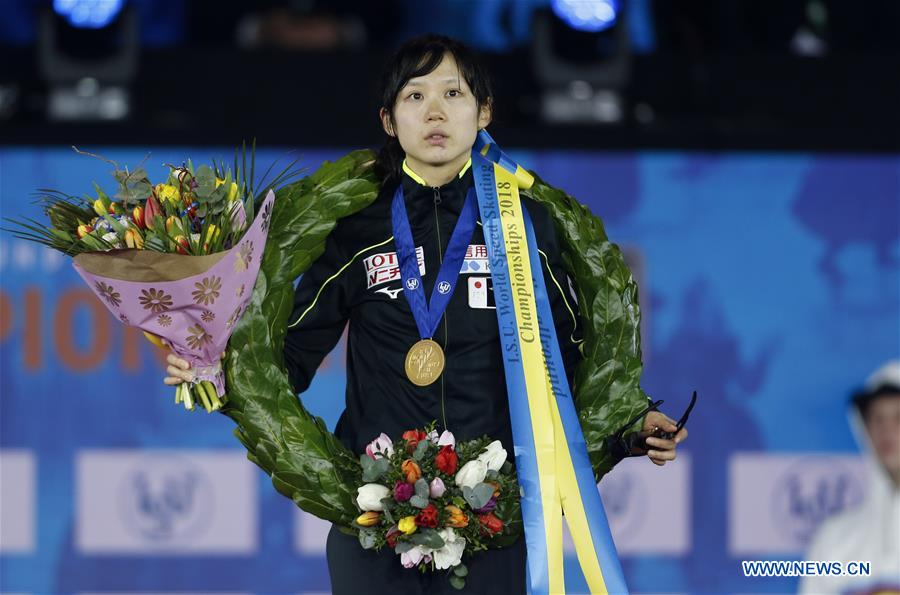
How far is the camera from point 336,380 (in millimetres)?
4129

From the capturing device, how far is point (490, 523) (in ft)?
7.52

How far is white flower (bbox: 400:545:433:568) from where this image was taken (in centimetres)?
226

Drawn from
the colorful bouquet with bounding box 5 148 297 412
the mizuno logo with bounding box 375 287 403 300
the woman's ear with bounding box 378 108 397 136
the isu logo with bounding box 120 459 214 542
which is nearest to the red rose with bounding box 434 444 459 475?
the mizuno logo with bounding box 375 287 403 300

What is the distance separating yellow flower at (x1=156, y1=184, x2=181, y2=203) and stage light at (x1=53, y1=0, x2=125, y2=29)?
2.29m

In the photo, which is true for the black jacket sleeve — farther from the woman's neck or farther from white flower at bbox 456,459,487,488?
white flower at bbox 456,459,487,488

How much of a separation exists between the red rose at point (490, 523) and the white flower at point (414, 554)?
0.10 metres

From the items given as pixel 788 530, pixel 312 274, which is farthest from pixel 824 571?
pixel 312 274

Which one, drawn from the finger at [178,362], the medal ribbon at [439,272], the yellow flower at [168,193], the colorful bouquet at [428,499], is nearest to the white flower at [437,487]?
the colorful bouquet at [428,499]

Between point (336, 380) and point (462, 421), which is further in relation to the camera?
point (336, 380)

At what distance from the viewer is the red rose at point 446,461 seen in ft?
7.43

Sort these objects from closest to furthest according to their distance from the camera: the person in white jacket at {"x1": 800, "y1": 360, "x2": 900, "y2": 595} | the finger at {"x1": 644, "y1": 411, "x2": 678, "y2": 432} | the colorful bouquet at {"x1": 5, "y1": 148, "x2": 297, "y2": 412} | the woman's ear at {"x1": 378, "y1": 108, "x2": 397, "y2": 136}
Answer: the colorful bouquet at {"x1": 5, "y1": 148, "x2": 297, "y2": 412} → the finger at {"x1": 644, "y1": 411, "x2": 678, "y2": 432} → the woman's ear at {"x1": 378, "y1": 108, "x2": 397, "y2": 136} → the person in white jacket at {"x1": 800, "y1": 360, "x2": 900, "y2": 595}

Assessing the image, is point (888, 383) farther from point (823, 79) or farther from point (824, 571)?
point (823, 79)

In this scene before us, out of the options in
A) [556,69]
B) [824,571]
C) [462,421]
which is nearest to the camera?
[462,421]

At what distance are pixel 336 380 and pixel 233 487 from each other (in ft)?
1.46
